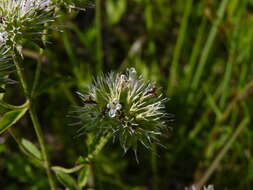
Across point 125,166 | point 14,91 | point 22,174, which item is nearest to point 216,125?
point 125,166

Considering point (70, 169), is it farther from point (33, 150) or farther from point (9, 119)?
point (9, 119)

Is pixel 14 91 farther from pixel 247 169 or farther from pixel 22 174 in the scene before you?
pixel 247 169

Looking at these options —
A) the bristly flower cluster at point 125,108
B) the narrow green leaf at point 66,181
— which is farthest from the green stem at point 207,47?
the narrow green leaf at point 66,181

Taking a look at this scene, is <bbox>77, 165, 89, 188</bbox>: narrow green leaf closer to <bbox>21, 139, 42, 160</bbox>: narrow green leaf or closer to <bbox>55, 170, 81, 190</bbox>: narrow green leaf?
<bbox>55, 170, 81, 190</bbox>: narrow green leaf

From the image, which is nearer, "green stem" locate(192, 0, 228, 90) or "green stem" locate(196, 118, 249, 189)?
"green stem" locate(196, 118, 249, 189)

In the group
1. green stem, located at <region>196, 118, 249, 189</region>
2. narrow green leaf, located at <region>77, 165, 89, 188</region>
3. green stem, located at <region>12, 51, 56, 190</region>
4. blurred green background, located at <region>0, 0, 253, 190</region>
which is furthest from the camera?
blurred green background, located at <region>0, 0, 253, 190</region>

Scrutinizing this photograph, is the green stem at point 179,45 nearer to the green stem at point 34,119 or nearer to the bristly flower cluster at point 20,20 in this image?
the green stem at point 34,119

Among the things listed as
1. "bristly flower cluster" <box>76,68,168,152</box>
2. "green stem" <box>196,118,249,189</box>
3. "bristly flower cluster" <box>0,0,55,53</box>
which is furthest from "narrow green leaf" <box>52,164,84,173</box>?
"green stem" <box>196,118,249,189</box>
